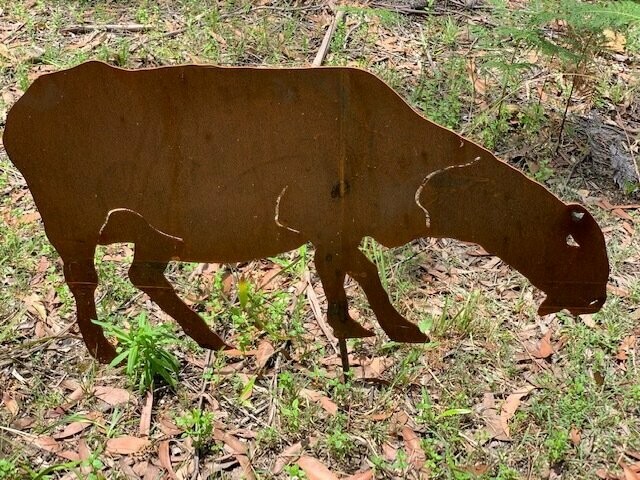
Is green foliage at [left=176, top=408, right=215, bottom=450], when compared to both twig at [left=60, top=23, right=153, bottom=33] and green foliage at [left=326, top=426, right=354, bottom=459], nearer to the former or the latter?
green foliage at [left=326, top=426, right=354, bottom=459]

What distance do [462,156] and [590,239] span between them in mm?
429

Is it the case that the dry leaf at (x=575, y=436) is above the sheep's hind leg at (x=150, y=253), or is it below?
below

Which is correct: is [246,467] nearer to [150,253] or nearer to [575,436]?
[150,253]

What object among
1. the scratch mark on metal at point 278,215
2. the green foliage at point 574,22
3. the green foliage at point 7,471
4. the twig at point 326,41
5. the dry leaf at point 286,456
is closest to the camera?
the scratch mark on metal at point 278,215

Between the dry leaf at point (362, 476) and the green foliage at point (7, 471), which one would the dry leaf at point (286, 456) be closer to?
the dry leaf at point (362, 476)

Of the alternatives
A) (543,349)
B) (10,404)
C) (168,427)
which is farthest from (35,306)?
(543,349)

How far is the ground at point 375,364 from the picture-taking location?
7.46ft

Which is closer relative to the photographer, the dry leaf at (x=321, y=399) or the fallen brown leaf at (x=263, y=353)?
the dry leaf at (x=321, y=399)

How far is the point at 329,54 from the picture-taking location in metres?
3.80

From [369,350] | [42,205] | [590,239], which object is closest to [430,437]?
[369,350]

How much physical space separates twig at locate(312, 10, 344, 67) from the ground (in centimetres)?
48

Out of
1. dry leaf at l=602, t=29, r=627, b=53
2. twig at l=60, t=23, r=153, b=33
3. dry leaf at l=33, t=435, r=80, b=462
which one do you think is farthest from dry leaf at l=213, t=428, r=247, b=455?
dry leaf at l=602, t=29, r=627, b=53

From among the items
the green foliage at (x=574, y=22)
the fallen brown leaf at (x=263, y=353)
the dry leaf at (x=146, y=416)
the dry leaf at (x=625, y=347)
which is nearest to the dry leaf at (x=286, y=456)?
the fallen brown leaf at (x=263, y=353)

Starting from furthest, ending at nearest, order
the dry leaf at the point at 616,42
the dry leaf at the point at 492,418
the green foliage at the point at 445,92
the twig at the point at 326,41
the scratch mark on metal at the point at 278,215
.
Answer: the dry leaf at the point at 616,42, the twig at the point at 326,41, the green foliage at the point at 445,92, the dry leaf at the point at 492,418, the scratch mark on metal at the point at 278,215
